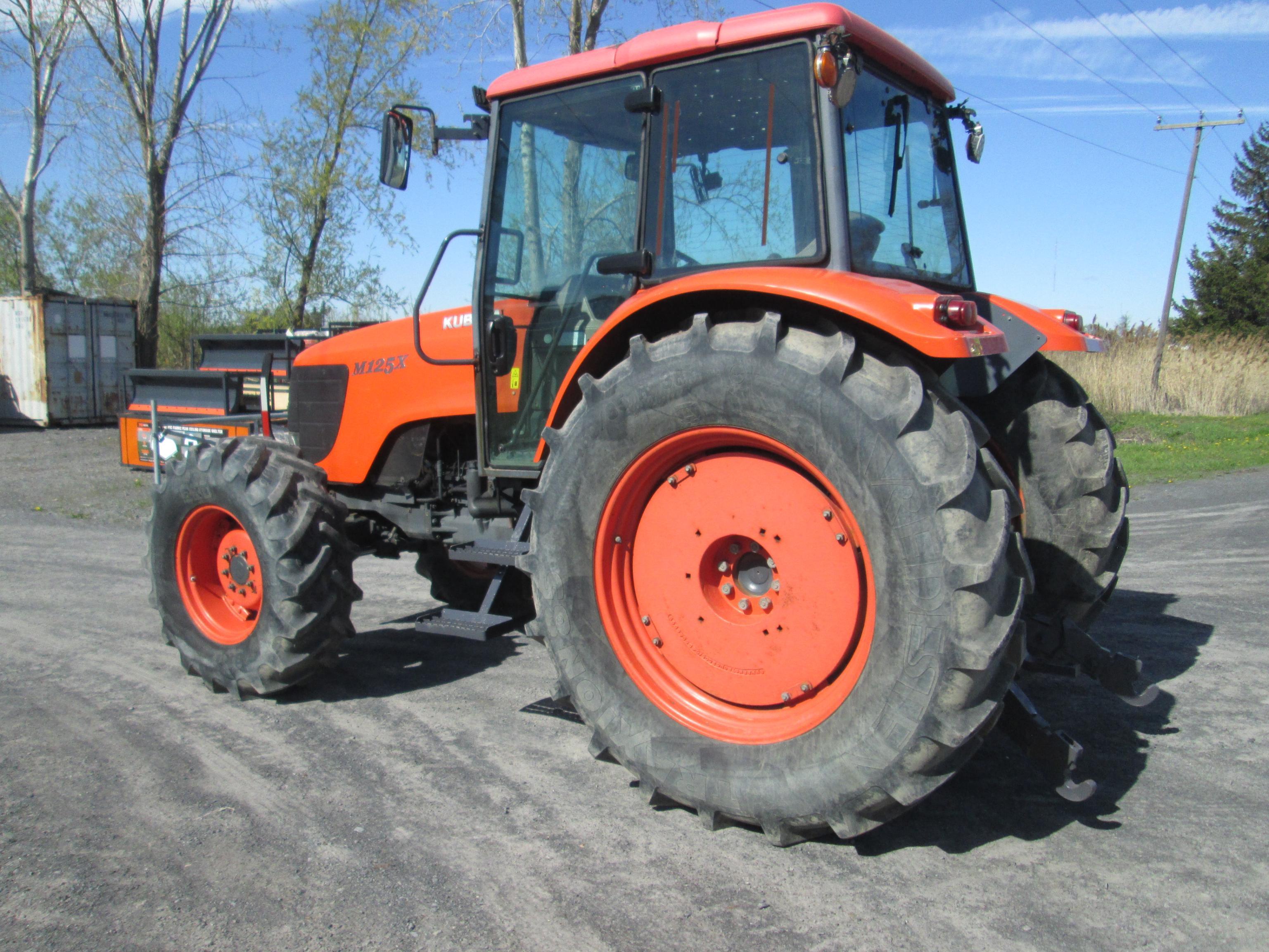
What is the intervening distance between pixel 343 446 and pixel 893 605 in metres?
3.19

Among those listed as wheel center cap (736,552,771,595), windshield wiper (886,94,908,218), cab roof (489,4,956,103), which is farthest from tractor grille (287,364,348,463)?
windshield wiper (886,94,908,218)

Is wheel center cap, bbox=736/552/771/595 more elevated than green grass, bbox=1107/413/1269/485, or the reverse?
wheel center cap, bbox=736/552/771/595

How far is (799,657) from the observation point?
2.79 m

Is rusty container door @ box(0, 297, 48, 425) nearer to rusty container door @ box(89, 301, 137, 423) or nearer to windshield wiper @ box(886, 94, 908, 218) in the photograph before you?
rusty container door @ box(89, 301, 137, 423)

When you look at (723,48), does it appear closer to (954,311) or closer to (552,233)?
(552,233)

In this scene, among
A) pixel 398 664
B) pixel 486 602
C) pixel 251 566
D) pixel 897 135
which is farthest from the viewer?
pixel 398 664

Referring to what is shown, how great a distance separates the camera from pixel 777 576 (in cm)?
284

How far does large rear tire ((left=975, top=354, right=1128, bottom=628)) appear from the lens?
344cm

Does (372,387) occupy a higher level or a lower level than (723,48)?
lower

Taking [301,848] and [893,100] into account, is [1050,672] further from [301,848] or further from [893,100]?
[301,848]

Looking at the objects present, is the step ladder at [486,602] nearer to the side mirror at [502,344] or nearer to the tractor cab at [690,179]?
the tractor cab at [690,179]

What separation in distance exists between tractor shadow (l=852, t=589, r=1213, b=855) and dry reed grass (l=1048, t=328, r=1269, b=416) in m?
17.2

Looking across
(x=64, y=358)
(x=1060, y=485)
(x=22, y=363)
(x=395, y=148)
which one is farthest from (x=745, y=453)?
(x=22, y=363)

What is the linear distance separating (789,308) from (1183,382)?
70.0 feet
